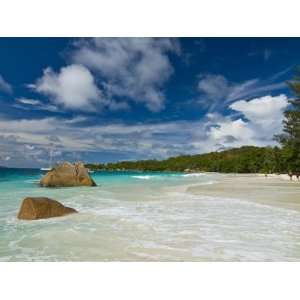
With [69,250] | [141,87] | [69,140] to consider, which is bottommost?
[69,250]

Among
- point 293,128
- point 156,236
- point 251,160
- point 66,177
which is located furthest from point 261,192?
point 251,160

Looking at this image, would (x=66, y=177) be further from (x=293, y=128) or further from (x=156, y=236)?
(x=156, y=236)

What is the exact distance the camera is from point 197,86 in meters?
7.55

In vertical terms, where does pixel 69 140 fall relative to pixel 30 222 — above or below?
above

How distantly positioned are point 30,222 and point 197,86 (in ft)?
14.7

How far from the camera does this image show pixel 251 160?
3309 centimetres

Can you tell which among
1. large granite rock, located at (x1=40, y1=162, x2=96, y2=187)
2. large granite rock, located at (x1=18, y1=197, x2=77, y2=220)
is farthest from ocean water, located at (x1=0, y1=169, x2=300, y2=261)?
large granite rock, located at (x1=40, y1=162, x2=96, y2=187)

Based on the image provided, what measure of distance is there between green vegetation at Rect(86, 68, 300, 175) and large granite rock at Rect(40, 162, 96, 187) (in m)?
1.48

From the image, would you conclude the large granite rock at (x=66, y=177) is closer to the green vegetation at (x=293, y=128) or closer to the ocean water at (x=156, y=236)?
the ocean water at (x=156, y=236)

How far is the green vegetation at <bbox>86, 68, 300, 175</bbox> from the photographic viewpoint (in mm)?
12642

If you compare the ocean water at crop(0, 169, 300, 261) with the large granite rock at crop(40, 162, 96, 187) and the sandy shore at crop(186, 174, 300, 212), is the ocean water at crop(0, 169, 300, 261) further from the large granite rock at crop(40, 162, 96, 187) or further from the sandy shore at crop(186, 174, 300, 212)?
the large granite rock at crop(40, 162, 96, 187)

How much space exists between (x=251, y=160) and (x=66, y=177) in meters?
22.9
